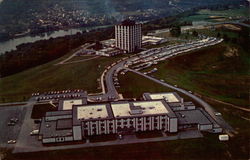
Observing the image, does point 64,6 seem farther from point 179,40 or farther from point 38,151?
point 38,151

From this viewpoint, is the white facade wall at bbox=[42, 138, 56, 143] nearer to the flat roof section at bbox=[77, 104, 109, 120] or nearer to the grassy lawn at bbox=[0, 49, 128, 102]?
the flat roof section at bbox=[77, 104, 109, 120]

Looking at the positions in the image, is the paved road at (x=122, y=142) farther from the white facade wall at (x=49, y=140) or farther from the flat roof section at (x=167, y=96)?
the flat roof section at (x=167, y=96)

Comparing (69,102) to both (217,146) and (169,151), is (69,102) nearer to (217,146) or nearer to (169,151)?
(169,151)

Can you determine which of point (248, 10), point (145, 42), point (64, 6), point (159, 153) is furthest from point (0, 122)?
point (248, 10)

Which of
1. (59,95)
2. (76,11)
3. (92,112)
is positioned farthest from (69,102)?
A: (76,11)

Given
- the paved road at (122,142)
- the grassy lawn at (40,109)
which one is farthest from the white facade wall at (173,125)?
the grassy lawn at (40,109)

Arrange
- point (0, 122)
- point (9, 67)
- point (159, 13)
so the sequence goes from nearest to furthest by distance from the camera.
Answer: point (0, 122) < point (9, 67) < point (159, 13)
